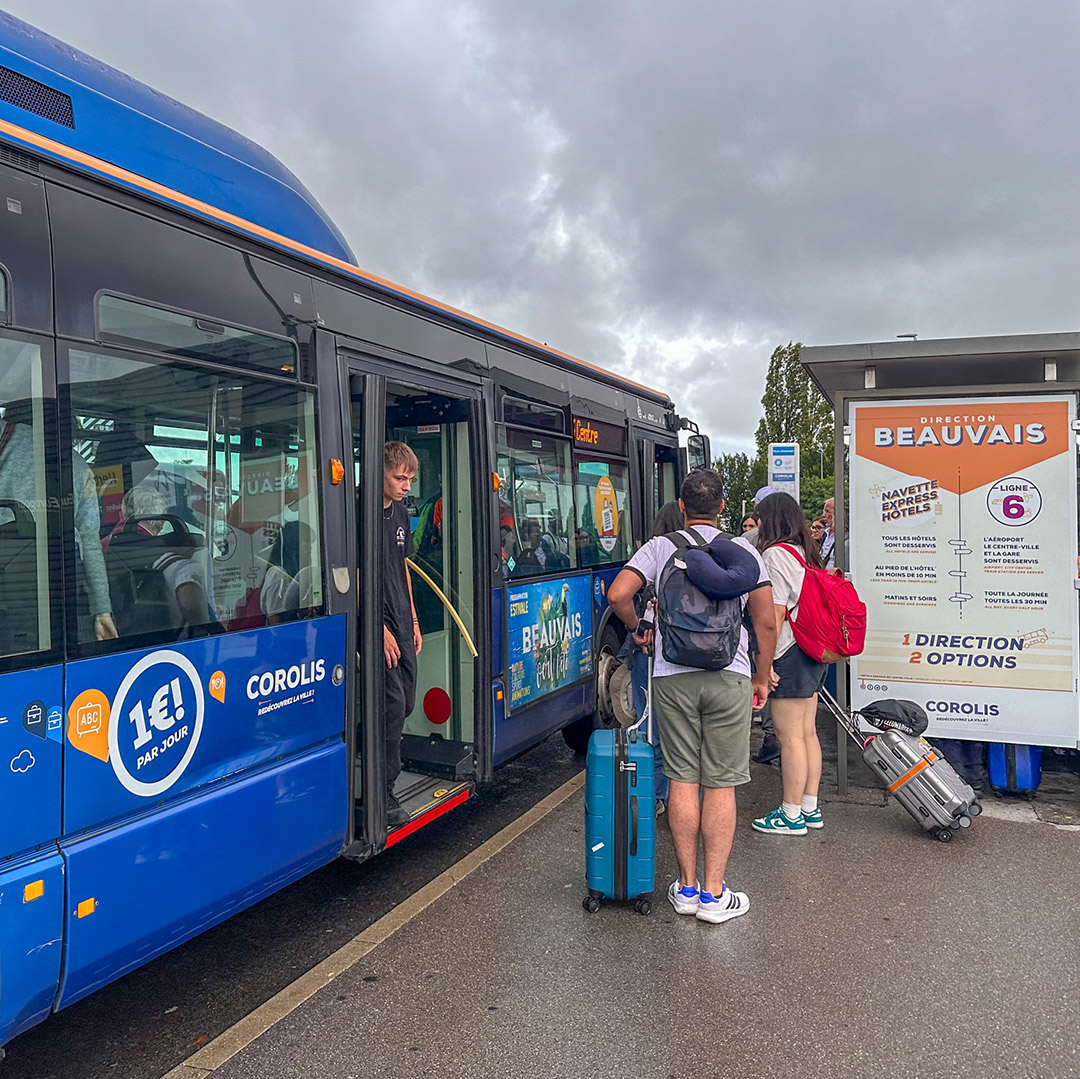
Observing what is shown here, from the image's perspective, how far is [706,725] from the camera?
13.1ft

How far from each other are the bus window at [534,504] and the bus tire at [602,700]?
32.4 inches

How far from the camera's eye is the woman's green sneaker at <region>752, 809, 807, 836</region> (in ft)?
16.5

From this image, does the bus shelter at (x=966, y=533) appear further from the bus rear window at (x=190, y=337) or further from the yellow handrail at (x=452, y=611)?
the bus rear window at (x=190, y=337)

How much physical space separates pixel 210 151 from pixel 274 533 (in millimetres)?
1870

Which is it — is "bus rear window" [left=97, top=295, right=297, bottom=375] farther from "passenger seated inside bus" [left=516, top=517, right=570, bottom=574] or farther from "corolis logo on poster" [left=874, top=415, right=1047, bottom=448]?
"corolis logo on poster" [left=874, top=415, right=1047, bottom=448]

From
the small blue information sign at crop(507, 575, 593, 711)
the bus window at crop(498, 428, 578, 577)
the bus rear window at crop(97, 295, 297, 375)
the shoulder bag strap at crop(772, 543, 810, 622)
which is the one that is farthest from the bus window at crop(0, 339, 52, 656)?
the shoulder bag strap at crop(772, 543, 810, 622)

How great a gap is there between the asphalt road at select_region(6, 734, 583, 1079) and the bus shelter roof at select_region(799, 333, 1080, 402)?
11.9ft

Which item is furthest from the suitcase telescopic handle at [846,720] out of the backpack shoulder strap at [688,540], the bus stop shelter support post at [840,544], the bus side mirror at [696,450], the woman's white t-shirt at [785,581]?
the bus side mirror at [696,450]

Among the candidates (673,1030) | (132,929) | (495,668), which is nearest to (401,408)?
(495,668)

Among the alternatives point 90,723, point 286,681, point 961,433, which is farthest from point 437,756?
point 961,433

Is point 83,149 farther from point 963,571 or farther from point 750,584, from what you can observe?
point 963,571

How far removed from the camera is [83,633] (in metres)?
2.66

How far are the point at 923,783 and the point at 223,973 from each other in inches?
147

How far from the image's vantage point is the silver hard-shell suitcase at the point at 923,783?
4926mm
